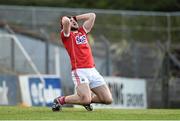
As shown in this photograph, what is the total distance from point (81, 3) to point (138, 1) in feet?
15.1

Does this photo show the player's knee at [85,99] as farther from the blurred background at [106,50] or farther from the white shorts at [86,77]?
the blurred background at [106,50]

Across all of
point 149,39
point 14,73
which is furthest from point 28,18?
point 149,39

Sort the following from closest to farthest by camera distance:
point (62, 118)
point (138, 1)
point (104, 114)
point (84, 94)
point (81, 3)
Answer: point (62, 118) < point (104, 114) < point (84, 94) < point (138, 1) < point (81, 3)

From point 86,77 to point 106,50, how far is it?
10.7m

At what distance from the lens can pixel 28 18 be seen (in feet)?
92.7

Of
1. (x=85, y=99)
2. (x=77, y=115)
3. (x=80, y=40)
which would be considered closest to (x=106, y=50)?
(x=80, y=40)

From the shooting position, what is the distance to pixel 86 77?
1753 centimetres

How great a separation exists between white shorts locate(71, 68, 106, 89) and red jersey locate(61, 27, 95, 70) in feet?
0.28

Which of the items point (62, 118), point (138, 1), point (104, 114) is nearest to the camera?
point (62, 118)

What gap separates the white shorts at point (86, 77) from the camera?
688 inches

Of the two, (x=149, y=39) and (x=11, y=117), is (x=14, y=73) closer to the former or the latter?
(x=149, y=39)

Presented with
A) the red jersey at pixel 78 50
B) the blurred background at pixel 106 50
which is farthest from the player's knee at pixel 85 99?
the blurred background at pixel 106 50

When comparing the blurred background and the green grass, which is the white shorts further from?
the blurred background

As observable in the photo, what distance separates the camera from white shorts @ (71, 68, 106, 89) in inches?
688
